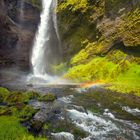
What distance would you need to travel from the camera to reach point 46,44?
5422 cm

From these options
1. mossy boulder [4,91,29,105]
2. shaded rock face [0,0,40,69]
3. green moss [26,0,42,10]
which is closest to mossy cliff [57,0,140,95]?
green moss [26,0,42,10]

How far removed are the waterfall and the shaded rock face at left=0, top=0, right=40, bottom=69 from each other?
46.4 inches

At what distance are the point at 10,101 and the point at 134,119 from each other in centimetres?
842

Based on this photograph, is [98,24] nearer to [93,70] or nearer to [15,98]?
[93,70]

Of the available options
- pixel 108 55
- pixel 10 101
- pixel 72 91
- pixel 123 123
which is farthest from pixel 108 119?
pixel 108 55

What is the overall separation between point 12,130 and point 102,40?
33.2 meters

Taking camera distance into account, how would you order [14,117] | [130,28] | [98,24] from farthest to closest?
[98,24] < [130,28] < [14,117]

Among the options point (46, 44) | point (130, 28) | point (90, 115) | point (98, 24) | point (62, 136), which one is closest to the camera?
point (62, 136)

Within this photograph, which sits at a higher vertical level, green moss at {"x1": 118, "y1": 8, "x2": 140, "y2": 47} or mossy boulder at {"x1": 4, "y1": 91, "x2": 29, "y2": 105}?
green moss at {"x1": 118, "y1": 8, "x2": 140, "y2": 47}

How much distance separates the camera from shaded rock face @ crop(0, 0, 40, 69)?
48.3 metres

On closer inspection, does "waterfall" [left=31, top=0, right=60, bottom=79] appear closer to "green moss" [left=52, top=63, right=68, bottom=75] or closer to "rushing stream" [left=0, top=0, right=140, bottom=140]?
"green moss" [left=52, top=63, right=68, bottom=75]

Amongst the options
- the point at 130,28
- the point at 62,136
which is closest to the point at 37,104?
the point at 62,136

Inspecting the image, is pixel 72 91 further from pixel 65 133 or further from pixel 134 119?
pixel 65 133

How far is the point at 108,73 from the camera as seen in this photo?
124 ft
